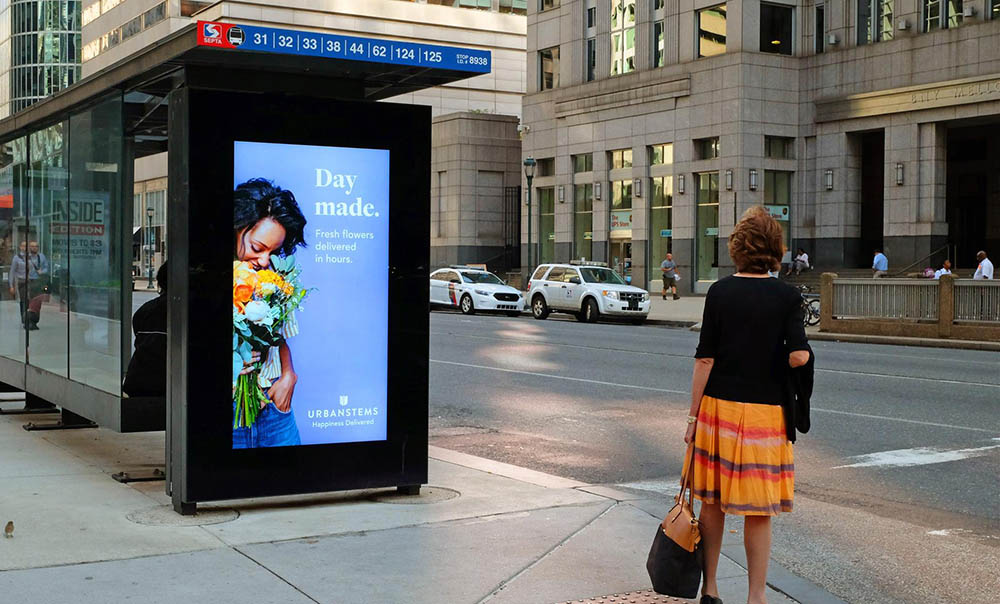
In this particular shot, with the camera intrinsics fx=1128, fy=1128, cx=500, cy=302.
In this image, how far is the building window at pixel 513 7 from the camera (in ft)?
268

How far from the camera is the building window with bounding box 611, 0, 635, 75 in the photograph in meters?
48.9

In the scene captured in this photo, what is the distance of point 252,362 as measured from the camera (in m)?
6.69

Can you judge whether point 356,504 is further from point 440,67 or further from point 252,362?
point 440,67

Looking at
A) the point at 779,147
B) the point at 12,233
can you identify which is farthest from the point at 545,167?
the point at 12,233

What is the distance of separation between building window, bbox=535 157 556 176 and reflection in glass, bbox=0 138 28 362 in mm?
43781

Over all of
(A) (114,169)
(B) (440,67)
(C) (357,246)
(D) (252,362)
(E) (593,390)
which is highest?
(B) (440,67)

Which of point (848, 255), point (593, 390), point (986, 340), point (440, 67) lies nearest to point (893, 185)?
point (848, 255)

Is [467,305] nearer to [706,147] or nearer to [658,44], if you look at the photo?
[706,147]

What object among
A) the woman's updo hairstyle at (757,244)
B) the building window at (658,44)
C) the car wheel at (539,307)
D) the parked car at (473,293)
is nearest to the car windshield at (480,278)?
the parked car at (473,293)

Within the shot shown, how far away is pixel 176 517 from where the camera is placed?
6.62 m

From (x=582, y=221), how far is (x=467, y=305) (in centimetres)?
1703

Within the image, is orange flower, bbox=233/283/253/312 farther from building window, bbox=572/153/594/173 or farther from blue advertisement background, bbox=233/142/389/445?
building window, bbox=572/153/594/173

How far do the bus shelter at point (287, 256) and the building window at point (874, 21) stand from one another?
38.1m

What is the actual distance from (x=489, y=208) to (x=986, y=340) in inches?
1491
